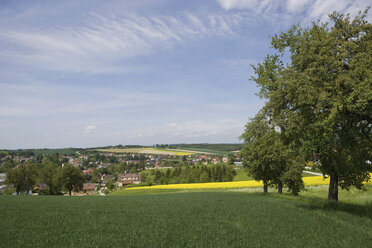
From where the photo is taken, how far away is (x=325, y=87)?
12.9 meters

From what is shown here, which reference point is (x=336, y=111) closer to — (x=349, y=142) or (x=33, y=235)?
(x=349, y=142)

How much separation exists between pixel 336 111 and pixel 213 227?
8.53m

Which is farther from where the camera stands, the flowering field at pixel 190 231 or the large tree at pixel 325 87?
the large tree at pixel 325 87

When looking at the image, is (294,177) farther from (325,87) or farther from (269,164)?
(325,87)

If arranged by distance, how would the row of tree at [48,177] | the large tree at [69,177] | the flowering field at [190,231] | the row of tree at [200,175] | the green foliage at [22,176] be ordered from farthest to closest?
the row of tree at [200,175]
the green foliage at [22,176]
the row of tree at [48,177]
the large tree at [69,177]
the flowering field at [190,231]

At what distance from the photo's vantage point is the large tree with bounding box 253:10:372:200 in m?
12.5

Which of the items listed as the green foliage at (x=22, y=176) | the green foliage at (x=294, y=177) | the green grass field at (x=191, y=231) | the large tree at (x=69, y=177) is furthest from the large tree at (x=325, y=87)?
the green foliage at (x=22, y=176)

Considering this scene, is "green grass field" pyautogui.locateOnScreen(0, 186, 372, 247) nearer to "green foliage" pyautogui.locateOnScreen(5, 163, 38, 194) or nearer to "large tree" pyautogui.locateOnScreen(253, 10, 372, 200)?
"large tree" pyautogui.locateOnScreen(253, 10, 372, 200)

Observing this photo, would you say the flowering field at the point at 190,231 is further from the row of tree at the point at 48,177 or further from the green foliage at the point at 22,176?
the green foliage at the point at 22,176

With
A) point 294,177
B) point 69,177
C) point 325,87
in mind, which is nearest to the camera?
point 325,87

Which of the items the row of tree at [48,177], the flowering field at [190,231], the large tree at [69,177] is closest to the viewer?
the flowering field at [190,231]

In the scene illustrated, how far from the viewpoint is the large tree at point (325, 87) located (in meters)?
12.5

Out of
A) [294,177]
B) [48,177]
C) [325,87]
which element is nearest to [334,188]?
[294,177]

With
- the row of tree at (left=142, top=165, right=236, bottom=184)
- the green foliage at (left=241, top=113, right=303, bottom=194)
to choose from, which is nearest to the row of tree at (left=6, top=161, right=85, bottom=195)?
the row of tree at (left=142, top=165, right=236, bottom=184)
